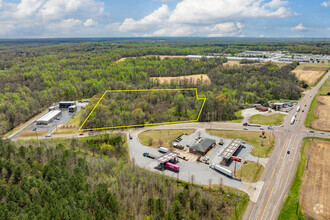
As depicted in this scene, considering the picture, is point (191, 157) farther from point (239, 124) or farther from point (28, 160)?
point (28, 160)

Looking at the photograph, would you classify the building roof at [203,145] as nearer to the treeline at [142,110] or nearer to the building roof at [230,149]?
the building roof at [230,149]

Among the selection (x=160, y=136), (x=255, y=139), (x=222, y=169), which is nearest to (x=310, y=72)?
(x=255, y=139)

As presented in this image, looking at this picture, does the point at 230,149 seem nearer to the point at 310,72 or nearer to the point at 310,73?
the point at 310,73

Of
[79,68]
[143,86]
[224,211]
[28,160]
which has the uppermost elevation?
[79,68]

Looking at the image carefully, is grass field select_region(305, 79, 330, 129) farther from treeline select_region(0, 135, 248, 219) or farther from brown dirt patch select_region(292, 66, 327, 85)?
treeline select_region(0, 135, 248, 219)

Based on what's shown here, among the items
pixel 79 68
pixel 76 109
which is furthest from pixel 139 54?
pixel 76 109

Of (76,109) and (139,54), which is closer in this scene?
(76,109)

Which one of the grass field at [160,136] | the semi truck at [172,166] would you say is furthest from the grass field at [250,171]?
the grass field at [160,136]

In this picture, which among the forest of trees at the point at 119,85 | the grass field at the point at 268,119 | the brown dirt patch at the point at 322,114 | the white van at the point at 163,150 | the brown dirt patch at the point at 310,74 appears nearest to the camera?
the white van at the point at 163,150
